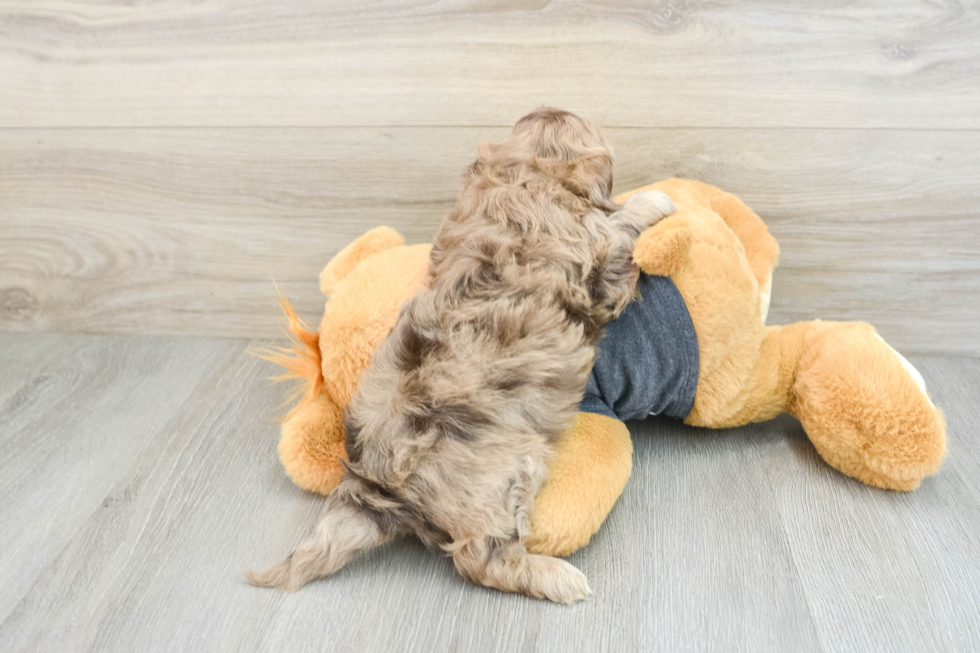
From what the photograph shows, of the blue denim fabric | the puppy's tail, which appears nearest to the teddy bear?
the blue denim fabric

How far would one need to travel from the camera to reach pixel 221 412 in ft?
4.06

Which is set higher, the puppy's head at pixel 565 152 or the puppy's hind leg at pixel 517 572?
the puppy's head at pixel 565 152

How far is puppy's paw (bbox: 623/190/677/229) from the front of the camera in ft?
3.03

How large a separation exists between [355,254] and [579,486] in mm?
537

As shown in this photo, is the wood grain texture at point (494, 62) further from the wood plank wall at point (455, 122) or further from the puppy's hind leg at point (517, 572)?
the puppy's hind leg at point (517, 572)

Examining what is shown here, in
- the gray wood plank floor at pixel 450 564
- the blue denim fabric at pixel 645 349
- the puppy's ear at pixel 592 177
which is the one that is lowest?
the gray wood plank floor at pixel 450 564

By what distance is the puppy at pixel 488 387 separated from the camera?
0.80 m

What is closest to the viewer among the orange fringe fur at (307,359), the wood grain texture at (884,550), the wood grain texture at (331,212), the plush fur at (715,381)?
the wood grain texture at (884,550)

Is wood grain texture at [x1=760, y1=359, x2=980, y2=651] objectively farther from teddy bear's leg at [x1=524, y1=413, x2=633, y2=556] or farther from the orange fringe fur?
the orange fringe fur

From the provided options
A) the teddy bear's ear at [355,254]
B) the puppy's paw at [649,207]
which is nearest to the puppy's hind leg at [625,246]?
the puppy's paw at [649,207]

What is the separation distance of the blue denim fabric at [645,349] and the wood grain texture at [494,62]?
39cm

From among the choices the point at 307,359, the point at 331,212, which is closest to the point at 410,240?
the point at 331,212

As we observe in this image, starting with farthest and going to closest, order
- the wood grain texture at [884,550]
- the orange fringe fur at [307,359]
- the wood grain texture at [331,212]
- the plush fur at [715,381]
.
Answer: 1. the wood grain texture at [331,212]
2. the orange fringe fur at [307,359]
3. the plush fur at [715,381]
4. the wood grain texture at [884,550]

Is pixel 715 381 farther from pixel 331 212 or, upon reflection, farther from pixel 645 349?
pixel 331 212
